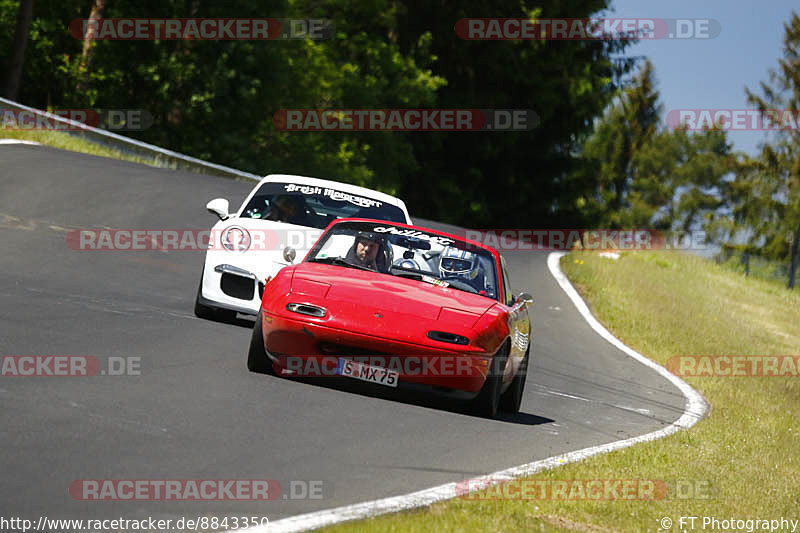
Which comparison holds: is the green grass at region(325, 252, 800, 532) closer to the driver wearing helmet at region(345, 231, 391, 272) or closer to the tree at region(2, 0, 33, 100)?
the driver wearing helmet at region(345, 231, 391, 272)

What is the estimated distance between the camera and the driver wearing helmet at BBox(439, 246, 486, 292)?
9.62 metres

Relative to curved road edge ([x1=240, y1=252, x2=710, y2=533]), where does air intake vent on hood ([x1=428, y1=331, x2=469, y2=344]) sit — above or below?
above

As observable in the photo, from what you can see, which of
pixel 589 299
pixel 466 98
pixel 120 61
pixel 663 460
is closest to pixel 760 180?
pixel 466 98

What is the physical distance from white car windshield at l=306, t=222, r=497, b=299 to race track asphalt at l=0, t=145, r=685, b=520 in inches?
39.3

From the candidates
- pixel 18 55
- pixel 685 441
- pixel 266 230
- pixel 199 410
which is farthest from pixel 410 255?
pixel 18 55

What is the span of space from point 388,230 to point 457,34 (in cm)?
4540

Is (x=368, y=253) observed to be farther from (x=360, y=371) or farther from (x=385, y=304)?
(x=360, y=371)

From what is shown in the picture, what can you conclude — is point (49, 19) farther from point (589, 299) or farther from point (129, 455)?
point (129, 455)

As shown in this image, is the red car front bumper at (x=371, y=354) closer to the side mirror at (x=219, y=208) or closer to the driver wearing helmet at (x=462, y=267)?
the driver wearing helmet at (x=462, y=267)

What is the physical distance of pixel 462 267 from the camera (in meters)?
9.74

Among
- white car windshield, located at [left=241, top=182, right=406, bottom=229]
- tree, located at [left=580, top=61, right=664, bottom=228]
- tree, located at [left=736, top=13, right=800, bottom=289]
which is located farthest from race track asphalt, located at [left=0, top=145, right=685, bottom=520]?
tree, located at [left=580, top=61, right=664, bottom=228]

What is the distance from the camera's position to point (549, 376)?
41.4 ft

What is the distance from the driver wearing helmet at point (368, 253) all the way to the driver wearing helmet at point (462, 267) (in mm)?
462

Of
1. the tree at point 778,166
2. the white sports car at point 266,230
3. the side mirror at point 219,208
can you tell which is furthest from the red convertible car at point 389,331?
the tree at point 778,166
